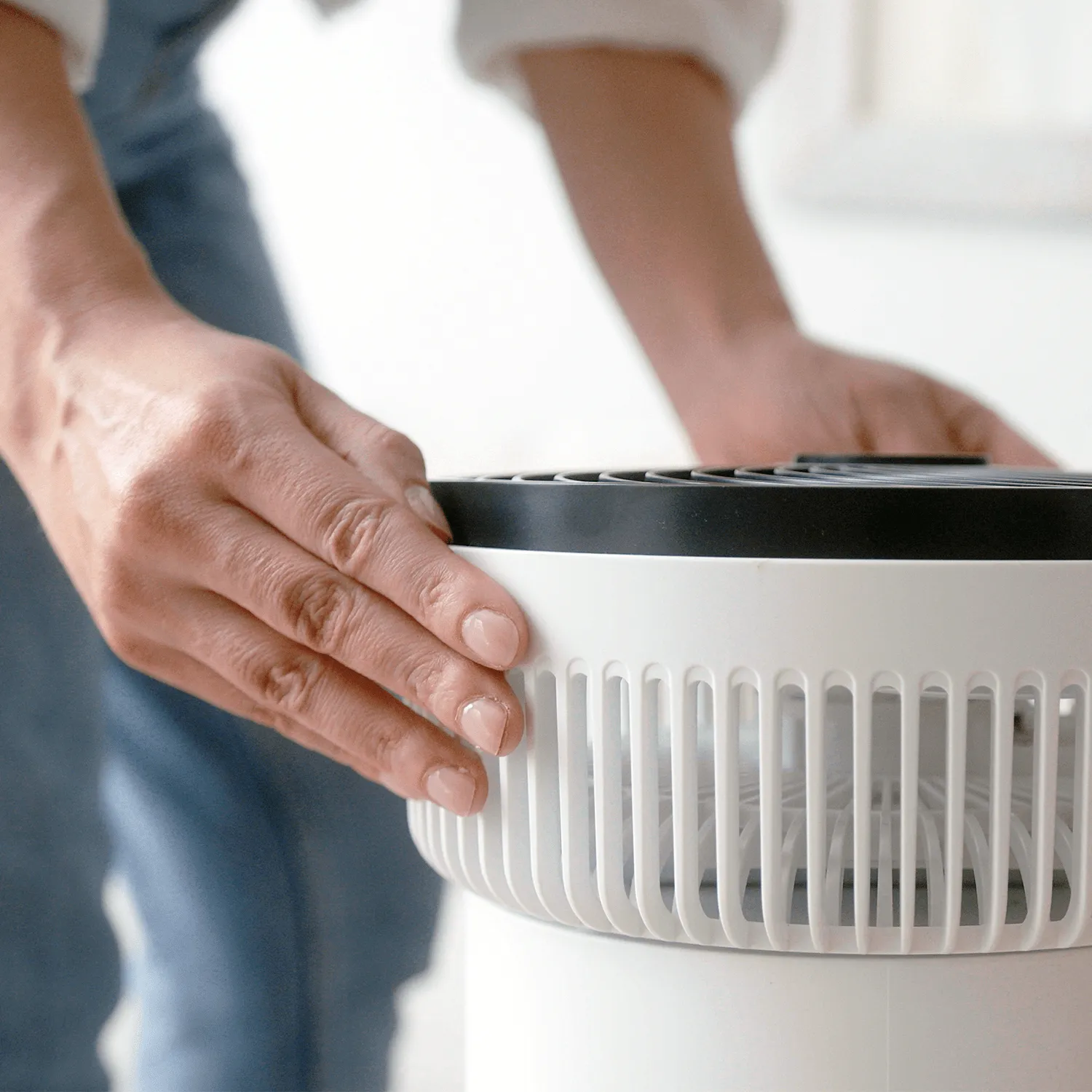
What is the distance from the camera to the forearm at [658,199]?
0.78 m

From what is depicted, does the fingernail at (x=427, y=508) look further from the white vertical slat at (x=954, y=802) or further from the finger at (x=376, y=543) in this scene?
the white vertical slat at (x=954, y=802)

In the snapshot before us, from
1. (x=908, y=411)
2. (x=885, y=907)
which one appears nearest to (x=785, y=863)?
(x=885, y=907)

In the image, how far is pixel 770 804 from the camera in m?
0.35

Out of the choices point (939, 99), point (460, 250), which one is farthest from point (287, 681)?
point (939, 99)

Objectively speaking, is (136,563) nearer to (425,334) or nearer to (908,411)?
(908,411)

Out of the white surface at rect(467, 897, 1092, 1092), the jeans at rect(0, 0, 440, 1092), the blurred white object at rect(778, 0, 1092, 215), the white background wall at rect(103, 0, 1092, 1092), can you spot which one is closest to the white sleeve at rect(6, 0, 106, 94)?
the jeans at rect(0, 0, 440, 1092)

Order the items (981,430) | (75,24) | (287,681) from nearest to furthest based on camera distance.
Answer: (287,681), (75,24), (981,430)

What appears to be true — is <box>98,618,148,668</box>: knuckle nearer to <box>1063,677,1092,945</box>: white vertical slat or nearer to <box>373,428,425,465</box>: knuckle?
<box>373,428,425,465</box>: knuckle

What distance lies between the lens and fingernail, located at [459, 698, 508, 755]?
14.7 inches

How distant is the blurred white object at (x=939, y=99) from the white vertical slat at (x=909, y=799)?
95cm

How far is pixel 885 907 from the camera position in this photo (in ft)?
1.20

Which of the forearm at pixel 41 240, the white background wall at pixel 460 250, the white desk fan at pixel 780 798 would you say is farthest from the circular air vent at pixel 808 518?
the white background wall at pixel 460 250

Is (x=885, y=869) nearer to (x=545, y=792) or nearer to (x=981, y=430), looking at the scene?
(x=545, y=792)

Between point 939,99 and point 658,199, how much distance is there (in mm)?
519
